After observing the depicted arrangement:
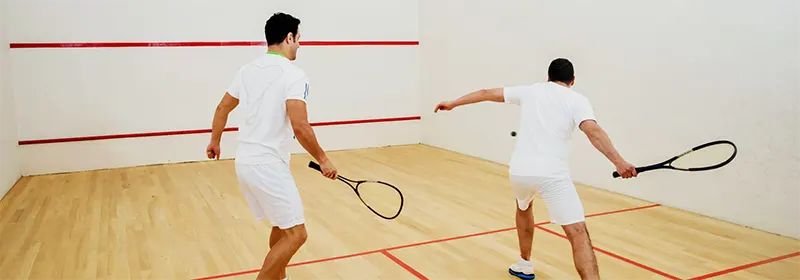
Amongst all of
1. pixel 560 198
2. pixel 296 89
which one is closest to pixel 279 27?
pixel 296 89

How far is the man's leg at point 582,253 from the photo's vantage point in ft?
6.88

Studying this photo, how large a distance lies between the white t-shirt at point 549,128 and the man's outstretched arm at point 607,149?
0.17ft

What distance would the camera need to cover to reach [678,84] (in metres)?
3.73

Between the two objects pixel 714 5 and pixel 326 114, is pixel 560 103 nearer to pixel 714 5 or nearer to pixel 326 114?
pixel 714 5

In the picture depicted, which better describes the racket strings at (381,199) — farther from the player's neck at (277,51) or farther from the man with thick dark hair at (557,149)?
the player's neck at (277,51)

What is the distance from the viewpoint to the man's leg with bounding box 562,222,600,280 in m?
2.10

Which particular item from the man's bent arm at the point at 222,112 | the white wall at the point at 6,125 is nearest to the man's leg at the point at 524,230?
the man's bent arm at the point at 222,112

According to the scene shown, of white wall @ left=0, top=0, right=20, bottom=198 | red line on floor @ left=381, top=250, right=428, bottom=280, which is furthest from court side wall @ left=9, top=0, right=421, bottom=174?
red line on floor @ left=381, top=250, right=428, bottom=280

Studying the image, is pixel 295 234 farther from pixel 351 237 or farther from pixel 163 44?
pixel 163 44

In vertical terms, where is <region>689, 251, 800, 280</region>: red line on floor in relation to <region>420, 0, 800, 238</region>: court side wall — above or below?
below

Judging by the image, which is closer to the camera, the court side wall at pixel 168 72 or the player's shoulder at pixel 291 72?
the player's shoulder at pixel 291 72

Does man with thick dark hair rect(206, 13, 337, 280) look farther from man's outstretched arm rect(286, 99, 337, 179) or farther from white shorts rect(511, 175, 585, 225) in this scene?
white shorts rect(511, 175, 585, 225)

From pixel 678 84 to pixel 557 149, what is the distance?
73.6 inches

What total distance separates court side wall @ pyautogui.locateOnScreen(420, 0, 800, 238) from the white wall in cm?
361
